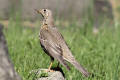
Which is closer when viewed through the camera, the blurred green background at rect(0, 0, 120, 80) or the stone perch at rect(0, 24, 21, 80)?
the stone perch at rect(0, 24, 21, 80)

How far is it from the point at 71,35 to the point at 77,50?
1.42 m

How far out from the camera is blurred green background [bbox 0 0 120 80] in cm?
735

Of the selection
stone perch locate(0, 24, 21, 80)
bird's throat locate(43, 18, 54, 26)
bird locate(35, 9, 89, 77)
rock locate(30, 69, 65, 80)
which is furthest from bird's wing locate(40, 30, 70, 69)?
stone perch locate(0, 24, 21, 80)

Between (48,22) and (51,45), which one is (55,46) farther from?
(48,22)

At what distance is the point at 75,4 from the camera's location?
39.9ft

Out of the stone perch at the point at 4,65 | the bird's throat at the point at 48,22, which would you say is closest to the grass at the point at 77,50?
the bird's throat at the point at 48,22

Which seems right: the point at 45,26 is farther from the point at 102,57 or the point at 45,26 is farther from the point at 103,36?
the point at 103,36

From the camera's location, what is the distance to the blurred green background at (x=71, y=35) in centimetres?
735

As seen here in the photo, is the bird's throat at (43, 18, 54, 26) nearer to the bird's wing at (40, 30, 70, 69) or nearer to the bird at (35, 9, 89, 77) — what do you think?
the bird at (35, 9, 89, 77)

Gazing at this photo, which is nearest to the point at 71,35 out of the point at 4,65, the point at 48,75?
the point at 48,75

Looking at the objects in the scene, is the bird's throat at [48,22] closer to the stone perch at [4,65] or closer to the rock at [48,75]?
the rock at [48,75]

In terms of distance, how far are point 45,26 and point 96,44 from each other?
2898 millimetres

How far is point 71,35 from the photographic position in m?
10.5

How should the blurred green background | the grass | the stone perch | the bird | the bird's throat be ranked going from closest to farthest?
the stone perch
the bird
the grass
the bird's throat
the blurred green background
